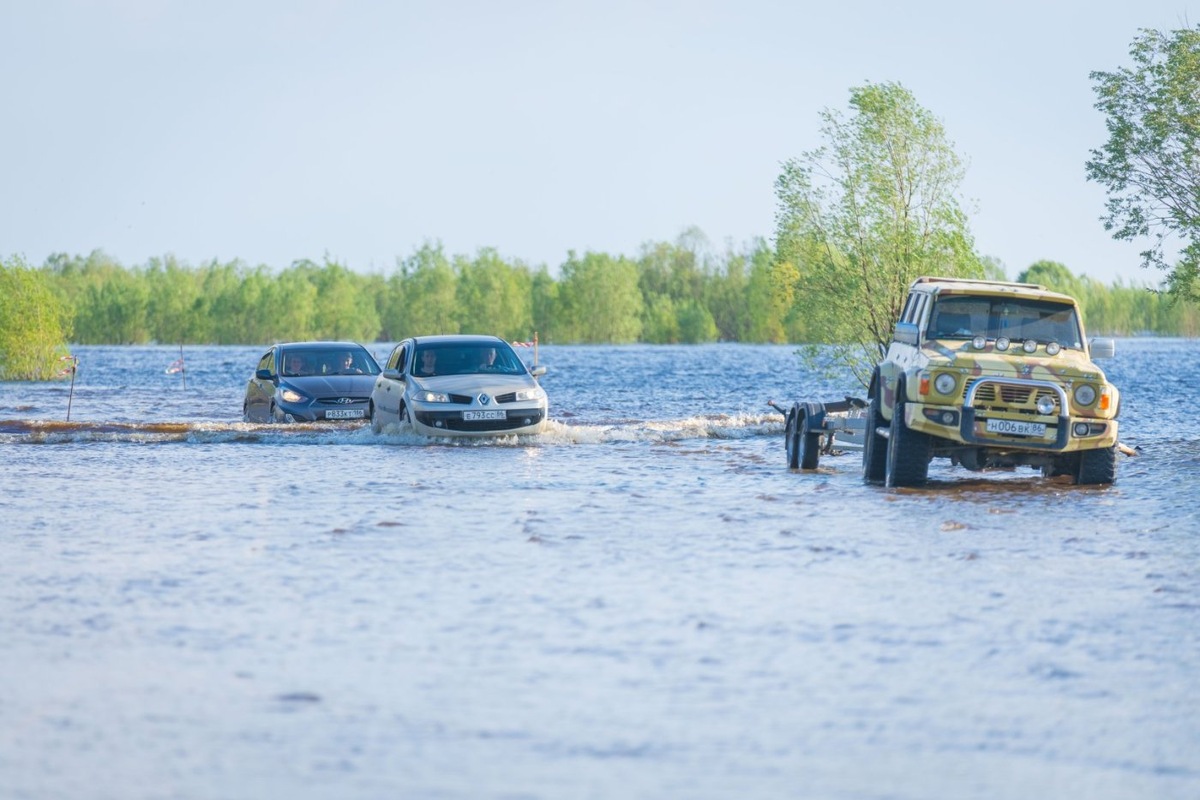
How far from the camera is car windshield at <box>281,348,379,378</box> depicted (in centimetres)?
2784

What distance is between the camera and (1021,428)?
18031 mm

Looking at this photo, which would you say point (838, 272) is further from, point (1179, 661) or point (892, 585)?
point (1179, 661)

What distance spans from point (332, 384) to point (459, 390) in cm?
367

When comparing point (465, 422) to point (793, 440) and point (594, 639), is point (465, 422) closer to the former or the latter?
point (793, 440)

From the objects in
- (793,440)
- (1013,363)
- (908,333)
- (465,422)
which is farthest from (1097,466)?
(465,422)

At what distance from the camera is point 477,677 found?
8023 millimetres

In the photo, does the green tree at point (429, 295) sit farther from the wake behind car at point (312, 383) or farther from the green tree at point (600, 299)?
the wake behind car at point (312, 383)

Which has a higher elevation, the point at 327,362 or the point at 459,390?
the point at 327,362

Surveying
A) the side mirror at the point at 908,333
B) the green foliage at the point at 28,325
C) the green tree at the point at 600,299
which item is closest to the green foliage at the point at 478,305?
the green tree at the point at 600,299

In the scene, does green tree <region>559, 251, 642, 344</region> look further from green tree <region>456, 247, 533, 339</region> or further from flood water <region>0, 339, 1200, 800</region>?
flood water <region>0, 339, 1200, 800</region>

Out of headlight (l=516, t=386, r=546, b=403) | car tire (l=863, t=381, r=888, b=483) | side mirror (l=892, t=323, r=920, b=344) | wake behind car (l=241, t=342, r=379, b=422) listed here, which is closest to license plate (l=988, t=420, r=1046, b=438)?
side mirror (l=892, t=323, r=920, b=344)

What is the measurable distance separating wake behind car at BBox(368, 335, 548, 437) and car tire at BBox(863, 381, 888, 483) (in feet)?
19.8

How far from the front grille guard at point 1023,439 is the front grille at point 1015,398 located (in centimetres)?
3

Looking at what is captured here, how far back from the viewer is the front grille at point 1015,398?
1800 cm
